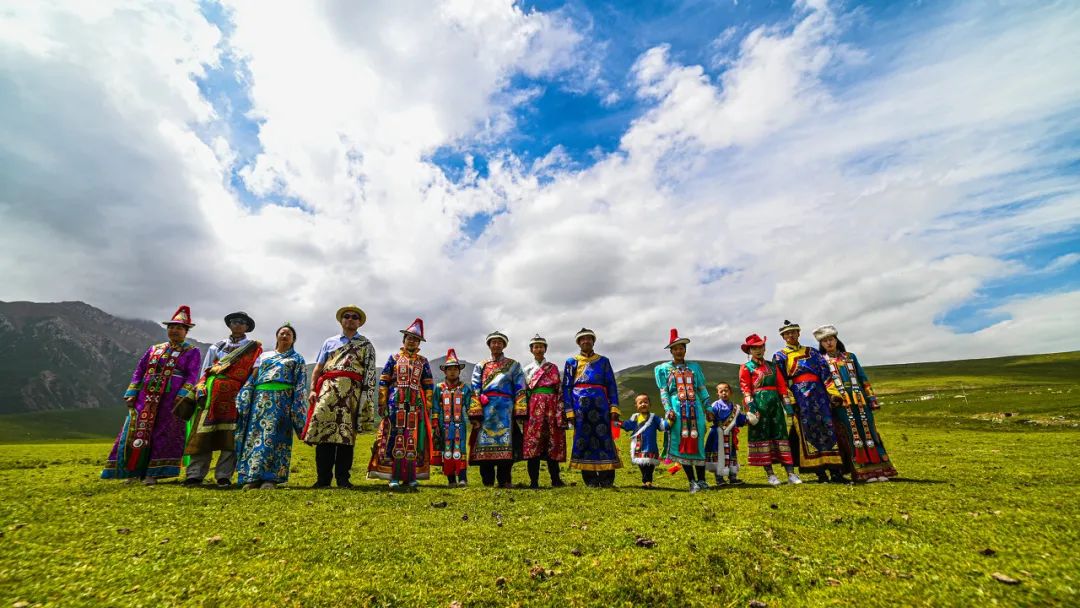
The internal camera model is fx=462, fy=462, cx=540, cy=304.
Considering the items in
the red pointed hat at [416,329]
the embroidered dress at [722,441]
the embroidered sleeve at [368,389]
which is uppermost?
the red pointed hat at [416,329]

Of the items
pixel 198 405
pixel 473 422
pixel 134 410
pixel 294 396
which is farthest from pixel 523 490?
pixel 134 410

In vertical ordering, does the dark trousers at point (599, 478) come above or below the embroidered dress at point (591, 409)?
below

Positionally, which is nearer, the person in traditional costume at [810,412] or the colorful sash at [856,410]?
the colorful sash at [856,410]

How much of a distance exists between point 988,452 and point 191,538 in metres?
20.2

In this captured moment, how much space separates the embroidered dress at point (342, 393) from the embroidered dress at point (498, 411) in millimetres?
2475

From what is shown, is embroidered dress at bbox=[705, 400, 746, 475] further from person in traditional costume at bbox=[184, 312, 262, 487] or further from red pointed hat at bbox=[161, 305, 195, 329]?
red pointed hat at bbox=[161, 305, 195, 329]

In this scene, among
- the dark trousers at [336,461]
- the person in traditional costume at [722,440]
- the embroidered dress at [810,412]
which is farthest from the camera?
the person in traditional costume at [722,440]

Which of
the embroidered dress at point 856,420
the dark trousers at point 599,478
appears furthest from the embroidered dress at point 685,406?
the embroidered dress at point 856,420

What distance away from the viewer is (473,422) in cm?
1065

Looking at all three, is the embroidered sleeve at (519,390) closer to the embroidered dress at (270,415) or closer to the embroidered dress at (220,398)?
the embroidered dress at (270,415)

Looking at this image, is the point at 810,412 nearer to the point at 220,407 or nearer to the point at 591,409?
the point at 591,409

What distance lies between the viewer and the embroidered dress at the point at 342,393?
8.82m

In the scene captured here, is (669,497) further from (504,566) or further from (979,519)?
(504,566)

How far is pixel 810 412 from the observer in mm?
10023
